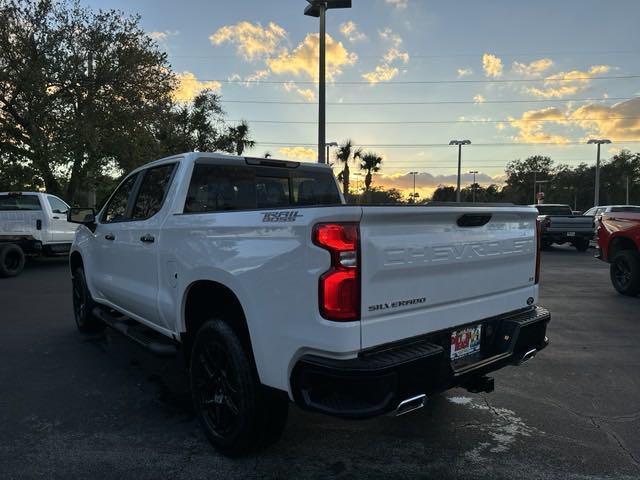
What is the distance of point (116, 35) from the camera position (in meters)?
20.6

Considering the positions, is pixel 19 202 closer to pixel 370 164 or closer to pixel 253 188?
pixel 253 188

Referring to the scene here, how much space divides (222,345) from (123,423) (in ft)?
3.96

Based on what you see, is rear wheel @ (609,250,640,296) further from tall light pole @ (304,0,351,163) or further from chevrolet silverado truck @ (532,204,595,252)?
tall light pole @ (304,0,351,163)

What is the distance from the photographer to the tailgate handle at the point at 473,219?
118 inches

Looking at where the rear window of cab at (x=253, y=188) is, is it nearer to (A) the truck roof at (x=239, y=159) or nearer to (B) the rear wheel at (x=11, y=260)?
(A) the truck roof at (x=239, y=159)

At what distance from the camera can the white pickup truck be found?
248 cm

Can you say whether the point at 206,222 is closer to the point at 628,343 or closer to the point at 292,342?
the point at 292,342

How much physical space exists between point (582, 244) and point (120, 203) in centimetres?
1806

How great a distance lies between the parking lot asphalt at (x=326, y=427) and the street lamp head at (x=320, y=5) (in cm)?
1444

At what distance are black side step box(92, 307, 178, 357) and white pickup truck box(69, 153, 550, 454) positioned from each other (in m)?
0.03

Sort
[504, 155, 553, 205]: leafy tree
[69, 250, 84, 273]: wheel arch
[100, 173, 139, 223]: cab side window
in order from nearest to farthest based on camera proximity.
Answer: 1. [100, 173, 139, 223]: cab side window
2. [69, 250, 84, 273]: wheel arch
3. [504, 155, 553, 205]: leafy tree

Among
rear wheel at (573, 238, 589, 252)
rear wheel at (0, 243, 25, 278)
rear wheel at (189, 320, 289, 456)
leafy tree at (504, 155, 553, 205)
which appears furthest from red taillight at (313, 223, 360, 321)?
leafy tree at (504, 155, 553, 205)

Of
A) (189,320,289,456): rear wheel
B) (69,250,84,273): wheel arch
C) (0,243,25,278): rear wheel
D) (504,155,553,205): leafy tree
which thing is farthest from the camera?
(504,155,553,205): leafy tree

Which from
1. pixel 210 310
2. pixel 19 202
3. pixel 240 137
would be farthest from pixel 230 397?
pixel 240 137
